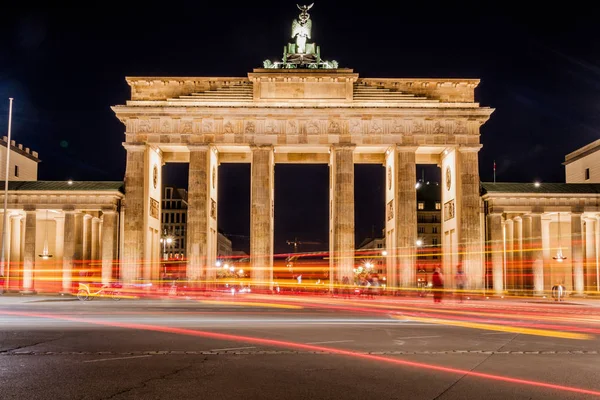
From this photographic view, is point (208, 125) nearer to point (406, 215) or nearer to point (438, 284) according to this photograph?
point (406, 215)

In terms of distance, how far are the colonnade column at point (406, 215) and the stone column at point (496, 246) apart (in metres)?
6.60

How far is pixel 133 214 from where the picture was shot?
5731cm

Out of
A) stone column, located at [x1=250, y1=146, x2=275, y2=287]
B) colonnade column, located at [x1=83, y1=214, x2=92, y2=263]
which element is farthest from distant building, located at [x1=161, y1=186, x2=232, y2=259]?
stone column, located at [x1=250, y1=146, x2=275, y2=287]

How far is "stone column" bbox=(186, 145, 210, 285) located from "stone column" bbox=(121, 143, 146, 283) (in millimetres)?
3975

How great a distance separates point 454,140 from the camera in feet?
191

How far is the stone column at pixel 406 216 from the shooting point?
187ft

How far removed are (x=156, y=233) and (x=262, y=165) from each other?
487 inches

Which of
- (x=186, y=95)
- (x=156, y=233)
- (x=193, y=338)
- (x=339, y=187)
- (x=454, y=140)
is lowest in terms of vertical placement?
(x=193, y=338)

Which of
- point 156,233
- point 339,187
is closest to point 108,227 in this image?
point 156,233

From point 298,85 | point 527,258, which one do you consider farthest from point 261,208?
point 527,258

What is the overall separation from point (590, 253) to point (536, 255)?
8.17 metres

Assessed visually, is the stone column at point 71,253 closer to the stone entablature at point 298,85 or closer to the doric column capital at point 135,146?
the doric column capital at point 135,146

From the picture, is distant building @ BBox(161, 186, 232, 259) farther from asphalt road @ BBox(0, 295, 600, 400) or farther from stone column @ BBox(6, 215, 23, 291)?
asphalt road @ BBox(0, 295, 600, 400)

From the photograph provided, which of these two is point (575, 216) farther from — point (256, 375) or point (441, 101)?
point (256, 375)
